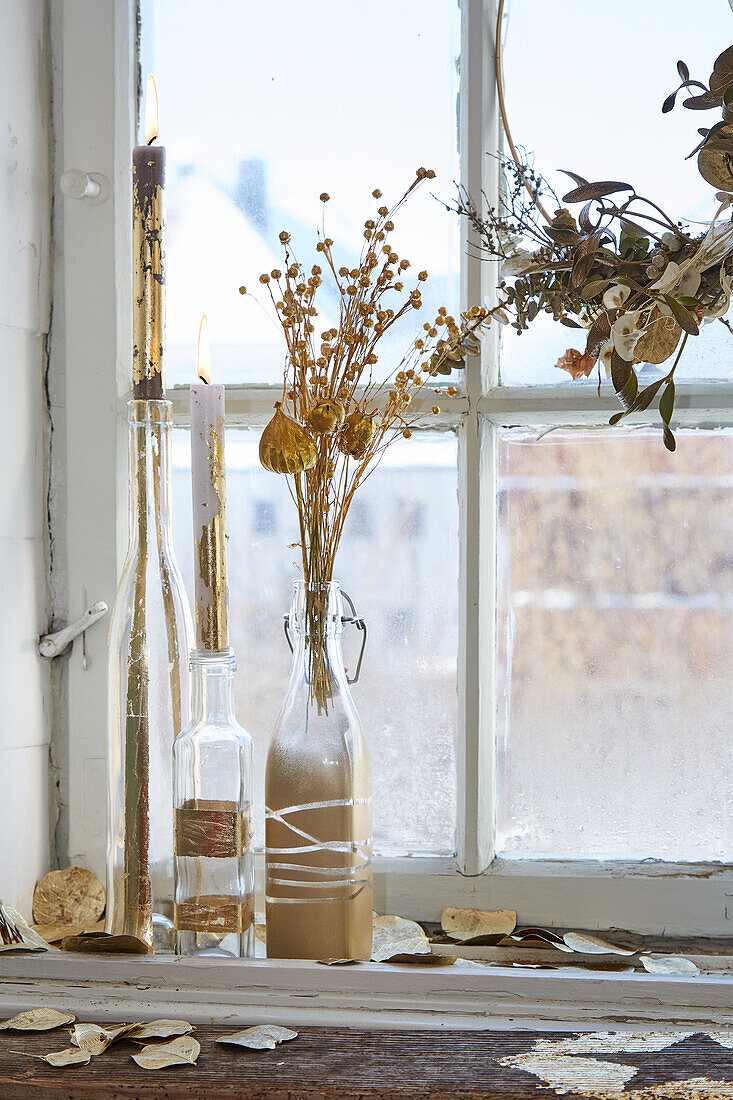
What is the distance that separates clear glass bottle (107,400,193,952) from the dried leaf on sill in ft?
0.53

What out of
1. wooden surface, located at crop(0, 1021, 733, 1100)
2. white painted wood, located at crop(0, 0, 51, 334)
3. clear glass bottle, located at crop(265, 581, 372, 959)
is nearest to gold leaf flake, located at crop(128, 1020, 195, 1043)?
wooden surface, located at crop(0, 1021, 733, 1100)

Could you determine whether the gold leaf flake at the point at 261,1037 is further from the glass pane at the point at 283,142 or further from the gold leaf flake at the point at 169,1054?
the glass pane at the point at 283,142

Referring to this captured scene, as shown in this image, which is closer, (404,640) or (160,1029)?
(160,1029)

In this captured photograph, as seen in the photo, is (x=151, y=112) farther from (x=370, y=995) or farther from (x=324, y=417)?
(x=370, y=995)

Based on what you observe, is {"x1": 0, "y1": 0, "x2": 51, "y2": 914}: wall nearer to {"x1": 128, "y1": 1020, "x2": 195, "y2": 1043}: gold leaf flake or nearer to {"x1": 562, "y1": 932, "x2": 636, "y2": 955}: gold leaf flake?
{"x1": 128, "y1": 1020, "x2": 195, "y2": 1043}: gold leaf flake

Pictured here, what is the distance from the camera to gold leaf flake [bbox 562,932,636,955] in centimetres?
81

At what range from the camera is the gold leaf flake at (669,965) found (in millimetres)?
764

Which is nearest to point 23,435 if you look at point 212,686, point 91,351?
point 91,351

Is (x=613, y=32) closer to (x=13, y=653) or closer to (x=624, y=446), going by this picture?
(x=624, y=446)

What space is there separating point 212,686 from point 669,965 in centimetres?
42

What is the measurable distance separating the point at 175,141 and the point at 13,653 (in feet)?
1.64

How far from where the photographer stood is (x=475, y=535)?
2.87ft

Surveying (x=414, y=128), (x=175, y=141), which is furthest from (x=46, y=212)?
(x=414, y=128)

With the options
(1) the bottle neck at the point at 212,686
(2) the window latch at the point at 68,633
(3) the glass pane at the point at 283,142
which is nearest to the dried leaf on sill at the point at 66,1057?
(1) the bottle neck at the point at 212,686
